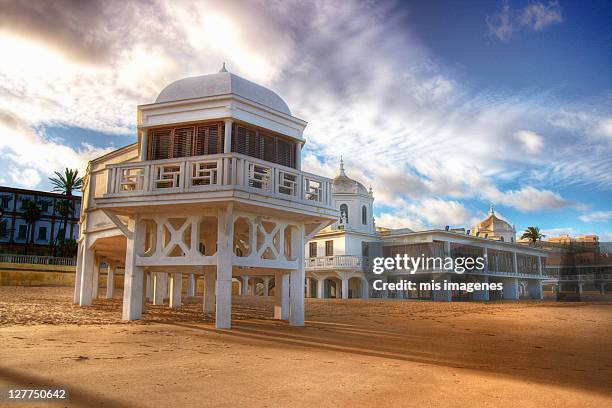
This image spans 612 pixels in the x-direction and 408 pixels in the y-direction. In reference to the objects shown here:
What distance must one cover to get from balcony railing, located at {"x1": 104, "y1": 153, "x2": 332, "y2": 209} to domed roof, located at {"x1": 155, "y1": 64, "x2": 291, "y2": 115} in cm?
219

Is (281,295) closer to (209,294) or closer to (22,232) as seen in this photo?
(209,294)

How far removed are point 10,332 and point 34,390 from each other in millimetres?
5906

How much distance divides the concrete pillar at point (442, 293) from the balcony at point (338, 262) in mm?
6346

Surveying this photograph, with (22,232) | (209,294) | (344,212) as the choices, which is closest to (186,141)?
(209,294)

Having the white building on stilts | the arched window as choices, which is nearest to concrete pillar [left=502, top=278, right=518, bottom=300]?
the arched window

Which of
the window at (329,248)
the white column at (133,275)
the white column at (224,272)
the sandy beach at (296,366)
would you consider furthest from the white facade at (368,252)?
the sandy beach at (296,366)

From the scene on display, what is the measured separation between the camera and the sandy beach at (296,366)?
556 centimetres

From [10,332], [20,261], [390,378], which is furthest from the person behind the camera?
[20,261]

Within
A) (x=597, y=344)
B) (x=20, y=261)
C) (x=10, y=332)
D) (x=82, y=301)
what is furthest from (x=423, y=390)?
(x=20, y=261)

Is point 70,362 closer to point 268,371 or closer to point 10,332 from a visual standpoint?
point 268,371

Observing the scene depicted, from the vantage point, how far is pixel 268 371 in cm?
699

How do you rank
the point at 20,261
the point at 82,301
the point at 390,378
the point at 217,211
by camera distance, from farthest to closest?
the point at 20,261 → the point at 82,301 → the point at 217,211 → the point at 390,378

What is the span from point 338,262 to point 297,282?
28362mm

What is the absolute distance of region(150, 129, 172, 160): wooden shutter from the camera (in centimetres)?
1427
